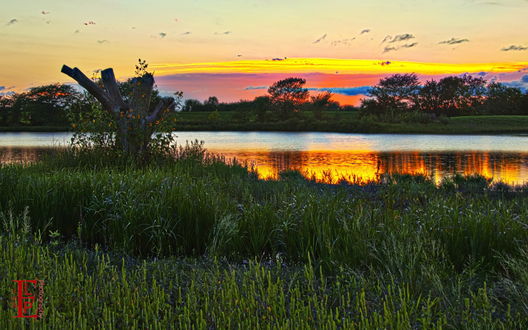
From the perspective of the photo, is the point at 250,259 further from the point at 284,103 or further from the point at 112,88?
the point at 284,103

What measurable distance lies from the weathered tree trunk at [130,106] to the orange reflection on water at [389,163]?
5655mm

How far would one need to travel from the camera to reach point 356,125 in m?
58.9

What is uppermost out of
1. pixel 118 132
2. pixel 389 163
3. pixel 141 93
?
pixel 141 93

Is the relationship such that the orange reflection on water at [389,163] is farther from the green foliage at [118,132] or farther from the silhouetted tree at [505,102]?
the silhouetted tree at [505,102]

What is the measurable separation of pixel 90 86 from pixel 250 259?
36.0 feet

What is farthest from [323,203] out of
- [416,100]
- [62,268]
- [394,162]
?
[416,100]

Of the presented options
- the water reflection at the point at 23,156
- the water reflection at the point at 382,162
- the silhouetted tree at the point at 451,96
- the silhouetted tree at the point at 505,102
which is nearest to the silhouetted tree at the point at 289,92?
the silhouetted tree at the point at 451,96

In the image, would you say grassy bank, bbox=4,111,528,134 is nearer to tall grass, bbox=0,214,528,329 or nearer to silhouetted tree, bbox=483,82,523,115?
silhouetted tree, bbox=483,82,523,115

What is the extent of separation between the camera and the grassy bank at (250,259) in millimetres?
3525

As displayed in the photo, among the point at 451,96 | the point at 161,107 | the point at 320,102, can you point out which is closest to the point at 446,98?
the point at 451,96

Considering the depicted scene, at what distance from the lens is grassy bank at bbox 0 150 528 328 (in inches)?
139

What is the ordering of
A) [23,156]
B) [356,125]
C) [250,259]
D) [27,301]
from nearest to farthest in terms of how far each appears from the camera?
1. [27,301]
2. [250,259]
3. [23,156]
4. [356,125]

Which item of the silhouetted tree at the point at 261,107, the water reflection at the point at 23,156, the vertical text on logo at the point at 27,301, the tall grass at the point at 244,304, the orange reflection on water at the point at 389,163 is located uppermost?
the silhouetted tree at the point at 261,107

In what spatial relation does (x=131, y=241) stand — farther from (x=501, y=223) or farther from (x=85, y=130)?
(x=85, y=130)
